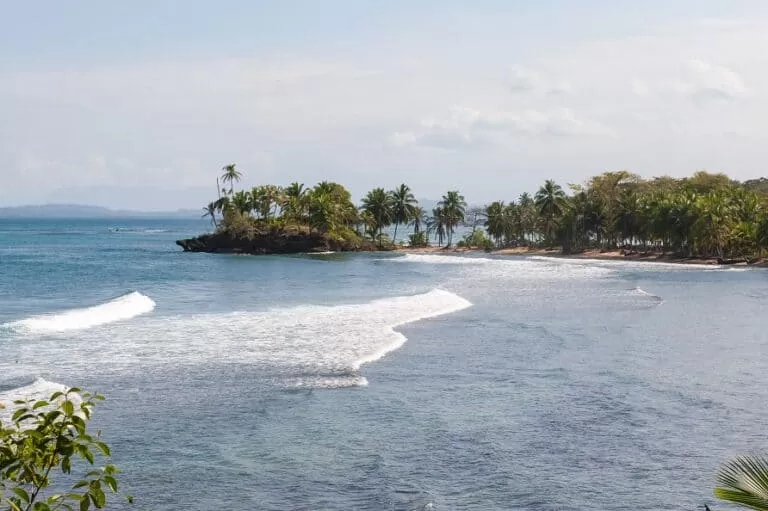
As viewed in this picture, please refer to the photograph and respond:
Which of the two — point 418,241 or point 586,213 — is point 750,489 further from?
point 418,241

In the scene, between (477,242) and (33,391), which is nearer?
(33,391)

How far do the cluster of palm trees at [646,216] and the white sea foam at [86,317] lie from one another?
63764 millimetres

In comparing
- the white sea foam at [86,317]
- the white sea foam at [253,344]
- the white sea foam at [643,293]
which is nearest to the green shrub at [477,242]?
the white sea foam at [643,293]

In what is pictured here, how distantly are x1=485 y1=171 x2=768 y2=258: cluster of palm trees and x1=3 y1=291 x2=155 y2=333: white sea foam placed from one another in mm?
63764

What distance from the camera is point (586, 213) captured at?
4577 inches

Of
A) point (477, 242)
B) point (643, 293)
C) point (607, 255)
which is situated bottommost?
point (643, 293)

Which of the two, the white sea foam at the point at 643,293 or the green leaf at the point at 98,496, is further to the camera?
the white sea foam at the point at 643,293

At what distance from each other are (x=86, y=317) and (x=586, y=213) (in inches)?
3545

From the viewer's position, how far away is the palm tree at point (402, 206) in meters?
133

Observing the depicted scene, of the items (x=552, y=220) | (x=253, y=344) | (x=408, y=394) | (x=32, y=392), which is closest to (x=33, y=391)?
(x=32, y=392)

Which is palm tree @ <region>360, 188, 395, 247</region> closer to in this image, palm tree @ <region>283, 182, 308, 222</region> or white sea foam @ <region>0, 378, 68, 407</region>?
palm tree @ <region>283, 182, 308, 222</region>

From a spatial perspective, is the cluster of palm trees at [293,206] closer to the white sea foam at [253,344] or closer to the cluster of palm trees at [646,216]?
the cluster of palm trees at [646,216]

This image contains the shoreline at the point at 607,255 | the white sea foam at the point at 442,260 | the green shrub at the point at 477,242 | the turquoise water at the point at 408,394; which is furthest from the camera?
the green shrub at the point at 477,242

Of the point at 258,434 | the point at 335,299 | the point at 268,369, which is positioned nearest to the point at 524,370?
the point at 268,369
